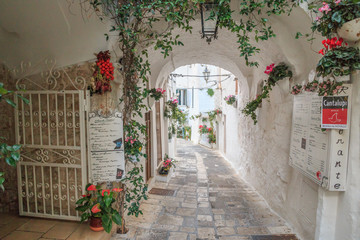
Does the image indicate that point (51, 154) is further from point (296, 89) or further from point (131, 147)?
point (296, 89)

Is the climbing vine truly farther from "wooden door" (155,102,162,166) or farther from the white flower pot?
"wooden door" (155,102,162,166)

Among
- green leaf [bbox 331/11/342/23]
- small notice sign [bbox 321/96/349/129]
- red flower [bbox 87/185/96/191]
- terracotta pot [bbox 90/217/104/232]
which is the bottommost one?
terracotta pot [bbox 90/217/104/232]

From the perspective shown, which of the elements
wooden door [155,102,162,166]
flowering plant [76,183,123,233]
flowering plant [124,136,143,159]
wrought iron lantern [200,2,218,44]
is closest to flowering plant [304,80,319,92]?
wrought iron lantern [200,2,218,44]

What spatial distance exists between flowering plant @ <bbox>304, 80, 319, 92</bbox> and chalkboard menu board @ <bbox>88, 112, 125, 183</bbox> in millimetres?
2504

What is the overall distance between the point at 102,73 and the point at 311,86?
106 inches

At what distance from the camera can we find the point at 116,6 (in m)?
2.61

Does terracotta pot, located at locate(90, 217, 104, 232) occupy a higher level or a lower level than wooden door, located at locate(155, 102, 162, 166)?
lower

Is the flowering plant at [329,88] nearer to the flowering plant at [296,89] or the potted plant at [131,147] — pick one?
the flowering plant at [296,89]

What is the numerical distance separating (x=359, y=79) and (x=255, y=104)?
98.2 inches

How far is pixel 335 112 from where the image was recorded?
219 cm

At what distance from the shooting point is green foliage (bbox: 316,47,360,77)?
1917 millimetres

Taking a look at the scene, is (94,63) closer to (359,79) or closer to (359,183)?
(359,79)

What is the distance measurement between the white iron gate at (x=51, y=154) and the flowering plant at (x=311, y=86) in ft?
9.65

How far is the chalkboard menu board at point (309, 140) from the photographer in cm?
240
